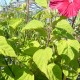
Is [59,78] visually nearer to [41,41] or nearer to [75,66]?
[75,66]

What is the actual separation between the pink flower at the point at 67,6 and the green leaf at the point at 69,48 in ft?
0.51

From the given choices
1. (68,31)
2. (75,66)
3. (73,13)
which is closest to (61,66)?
(75,66)

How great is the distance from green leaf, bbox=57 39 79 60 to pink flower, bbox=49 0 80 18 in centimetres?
15

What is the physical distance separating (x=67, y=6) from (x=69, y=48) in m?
0.20

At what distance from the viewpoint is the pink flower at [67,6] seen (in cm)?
137

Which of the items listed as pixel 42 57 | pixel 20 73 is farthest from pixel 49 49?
pixel 20 73

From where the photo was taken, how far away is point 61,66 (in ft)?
5.10

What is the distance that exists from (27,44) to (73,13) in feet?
1.16

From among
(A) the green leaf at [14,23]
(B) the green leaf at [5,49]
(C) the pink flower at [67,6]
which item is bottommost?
(B) the green leaf at [5,49]

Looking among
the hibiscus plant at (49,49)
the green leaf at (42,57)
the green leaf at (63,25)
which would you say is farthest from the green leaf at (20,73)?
the green leaf at (63,25)

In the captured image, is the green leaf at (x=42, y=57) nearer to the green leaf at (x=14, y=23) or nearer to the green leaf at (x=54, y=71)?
the green leaf at (x=54, y=71)

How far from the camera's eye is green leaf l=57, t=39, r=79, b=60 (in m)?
1.45

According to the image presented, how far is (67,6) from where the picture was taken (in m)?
1.42

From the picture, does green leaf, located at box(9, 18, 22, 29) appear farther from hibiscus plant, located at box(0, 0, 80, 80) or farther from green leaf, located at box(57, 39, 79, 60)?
A: green leaf, located at box(57, 39, 79, 60)
